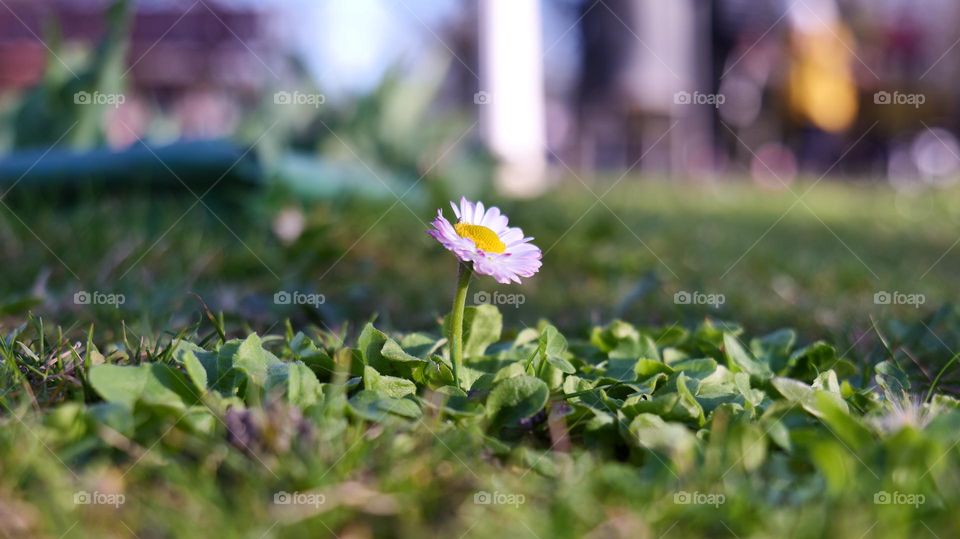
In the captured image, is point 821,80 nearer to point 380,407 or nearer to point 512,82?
point 512,82

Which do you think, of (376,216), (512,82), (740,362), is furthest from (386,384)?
(512,82)

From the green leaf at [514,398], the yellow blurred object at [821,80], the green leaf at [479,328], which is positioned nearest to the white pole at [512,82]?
the green leaf at [479,328]

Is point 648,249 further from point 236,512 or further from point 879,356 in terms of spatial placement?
point 236,512

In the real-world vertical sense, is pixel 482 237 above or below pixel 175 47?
below

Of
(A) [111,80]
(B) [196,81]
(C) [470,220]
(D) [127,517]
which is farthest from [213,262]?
(B) [196,81]

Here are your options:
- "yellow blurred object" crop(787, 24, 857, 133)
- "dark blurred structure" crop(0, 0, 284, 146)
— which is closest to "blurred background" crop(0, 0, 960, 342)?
"yellow blurred object" crop(787, 24, 857, 133)

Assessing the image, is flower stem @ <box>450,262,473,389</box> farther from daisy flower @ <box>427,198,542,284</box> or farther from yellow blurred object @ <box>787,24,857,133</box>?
yellow blurred object @ <box>787,24,857,133</box>
